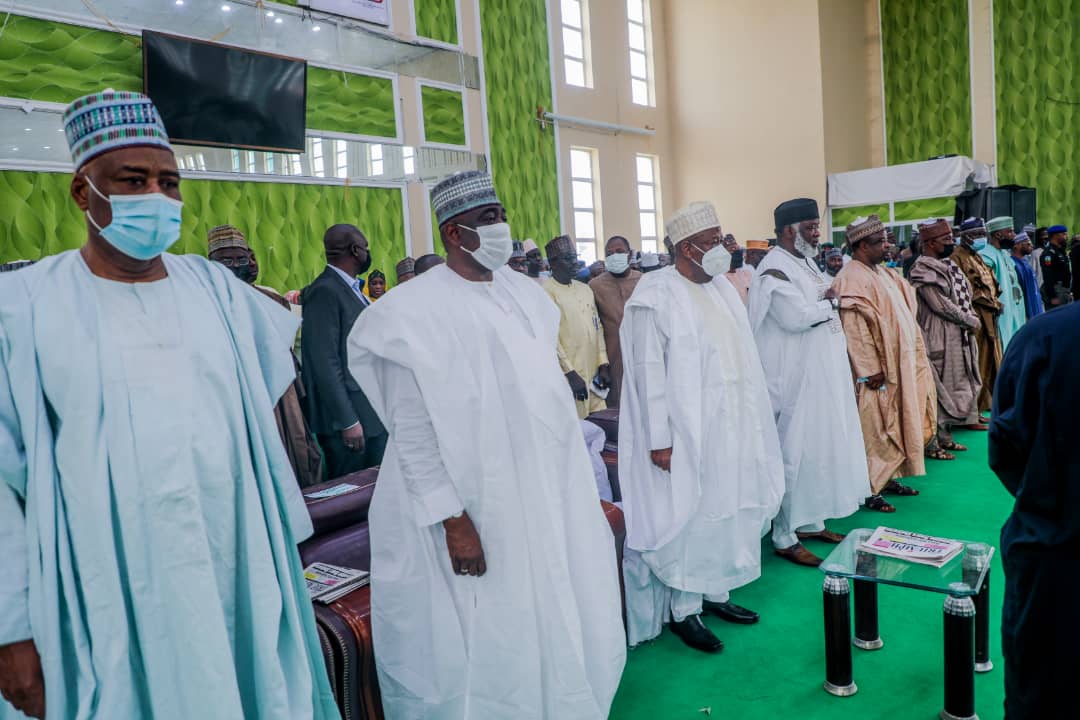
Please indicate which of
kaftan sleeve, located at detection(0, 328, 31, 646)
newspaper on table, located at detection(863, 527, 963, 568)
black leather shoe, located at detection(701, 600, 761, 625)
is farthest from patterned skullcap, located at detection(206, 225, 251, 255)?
newspaper on table, located at detection(863, 527, 963, 568)

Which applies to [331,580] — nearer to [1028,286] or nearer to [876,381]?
[876,381]

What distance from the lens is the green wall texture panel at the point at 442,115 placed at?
9.11 meters

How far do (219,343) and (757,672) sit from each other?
2156 millimetres

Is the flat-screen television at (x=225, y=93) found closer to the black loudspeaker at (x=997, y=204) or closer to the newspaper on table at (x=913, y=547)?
the newspaper on table at (x=913, y=547)

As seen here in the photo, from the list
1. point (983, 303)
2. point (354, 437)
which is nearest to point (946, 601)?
point (354, 437)

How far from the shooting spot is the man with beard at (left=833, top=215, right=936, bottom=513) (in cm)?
448

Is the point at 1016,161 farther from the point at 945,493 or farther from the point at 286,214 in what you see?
the point at 286,214

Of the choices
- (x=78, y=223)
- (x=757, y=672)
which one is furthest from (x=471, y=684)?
(x=78, y=223)

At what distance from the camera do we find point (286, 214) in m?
7.74

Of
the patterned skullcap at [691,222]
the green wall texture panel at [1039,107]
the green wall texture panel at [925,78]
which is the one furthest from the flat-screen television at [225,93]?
the green wall texture panel at [1039,107]

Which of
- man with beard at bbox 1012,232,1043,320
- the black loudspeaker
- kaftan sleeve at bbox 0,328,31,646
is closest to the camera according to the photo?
kaftan sleeve at bbox 0,328,31,646

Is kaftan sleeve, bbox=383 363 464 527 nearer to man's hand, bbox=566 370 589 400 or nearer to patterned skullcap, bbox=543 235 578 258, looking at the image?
man's hand, bbox=566 370 589 400

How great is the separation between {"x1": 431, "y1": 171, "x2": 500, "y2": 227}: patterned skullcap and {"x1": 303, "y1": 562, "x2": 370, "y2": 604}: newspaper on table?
112 cm

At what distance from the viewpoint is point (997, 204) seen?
11.0 metres
